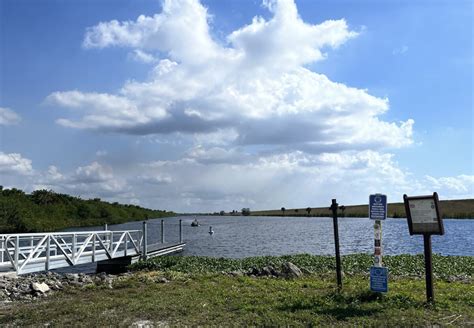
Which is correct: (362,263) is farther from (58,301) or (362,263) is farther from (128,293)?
(58,301)

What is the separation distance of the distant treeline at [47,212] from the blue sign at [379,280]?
63.7 metres

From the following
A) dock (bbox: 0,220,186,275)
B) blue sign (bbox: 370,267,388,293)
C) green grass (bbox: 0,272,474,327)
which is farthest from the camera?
dock (bbox: 0,220,186,275)

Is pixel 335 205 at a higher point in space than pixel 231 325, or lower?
higher

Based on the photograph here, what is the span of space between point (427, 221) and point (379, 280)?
173 cm

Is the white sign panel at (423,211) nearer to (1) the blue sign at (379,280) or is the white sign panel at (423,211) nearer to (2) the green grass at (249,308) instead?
(1) the blue sign at (379,280)

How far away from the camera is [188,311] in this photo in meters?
9.85

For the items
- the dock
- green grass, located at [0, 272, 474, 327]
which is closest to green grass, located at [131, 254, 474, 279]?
the dock

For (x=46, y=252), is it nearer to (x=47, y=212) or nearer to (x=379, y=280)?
(x=379, y=280)

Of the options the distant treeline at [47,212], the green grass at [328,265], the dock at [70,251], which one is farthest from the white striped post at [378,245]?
the distant treeline at [47,212]

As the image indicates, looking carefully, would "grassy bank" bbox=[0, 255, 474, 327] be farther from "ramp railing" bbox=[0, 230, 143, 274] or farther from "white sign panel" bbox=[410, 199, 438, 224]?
"ramp railing" bbox=[0, 230, 143, 274]

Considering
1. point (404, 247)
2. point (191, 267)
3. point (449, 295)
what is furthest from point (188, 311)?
point (404, 247)

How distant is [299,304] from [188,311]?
252 cm

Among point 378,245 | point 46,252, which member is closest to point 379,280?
point 378,245

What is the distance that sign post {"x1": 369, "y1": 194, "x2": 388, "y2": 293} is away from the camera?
32.9ft
